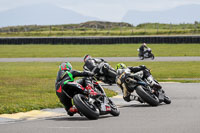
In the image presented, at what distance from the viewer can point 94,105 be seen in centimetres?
1194

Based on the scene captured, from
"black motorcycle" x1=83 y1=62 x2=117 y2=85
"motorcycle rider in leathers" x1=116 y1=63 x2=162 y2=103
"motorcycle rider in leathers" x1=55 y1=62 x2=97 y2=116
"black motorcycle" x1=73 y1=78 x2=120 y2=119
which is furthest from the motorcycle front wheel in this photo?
"black motorcycle" x1=83 y1=62 x2=117 y2=85

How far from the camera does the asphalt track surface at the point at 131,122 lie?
1052 cm

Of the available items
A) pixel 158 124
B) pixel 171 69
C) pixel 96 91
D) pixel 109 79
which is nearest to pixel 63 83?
pixel 96 91

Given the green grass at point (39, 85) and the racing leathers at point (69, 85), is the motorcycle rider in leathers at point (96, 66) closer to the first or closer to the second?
the green grass at point (39, 85)

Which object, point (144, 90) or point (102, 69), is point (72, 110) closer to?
point (144, 90)

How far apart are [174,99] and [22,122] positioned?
6247 mm

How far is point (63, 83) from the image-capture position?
1220 centimetres

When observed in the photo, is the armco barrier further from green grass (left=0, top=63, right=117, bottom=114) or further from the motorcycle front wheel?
the motorcycle front wheel

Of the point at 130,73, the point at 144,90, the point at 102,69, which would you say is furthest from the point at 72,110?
the point at 102,69

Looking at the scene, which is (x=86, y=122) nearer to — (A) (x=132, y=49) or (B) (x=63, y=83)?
(B) (x=63, y=83)

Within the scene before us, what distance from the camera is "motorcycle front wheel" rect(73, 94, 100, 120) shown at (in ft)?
38.0

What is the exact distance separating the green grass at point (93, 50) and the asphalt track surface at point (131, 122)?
30.0 metres

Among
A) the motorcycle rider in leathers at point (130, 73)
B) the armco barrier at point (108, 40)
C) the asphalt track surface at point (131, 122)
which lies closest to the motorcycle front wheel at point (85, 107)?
the asphalt track surface at point (131, 122)

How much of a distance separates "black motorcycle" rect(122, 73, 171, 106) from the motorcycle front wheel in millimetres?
2888
